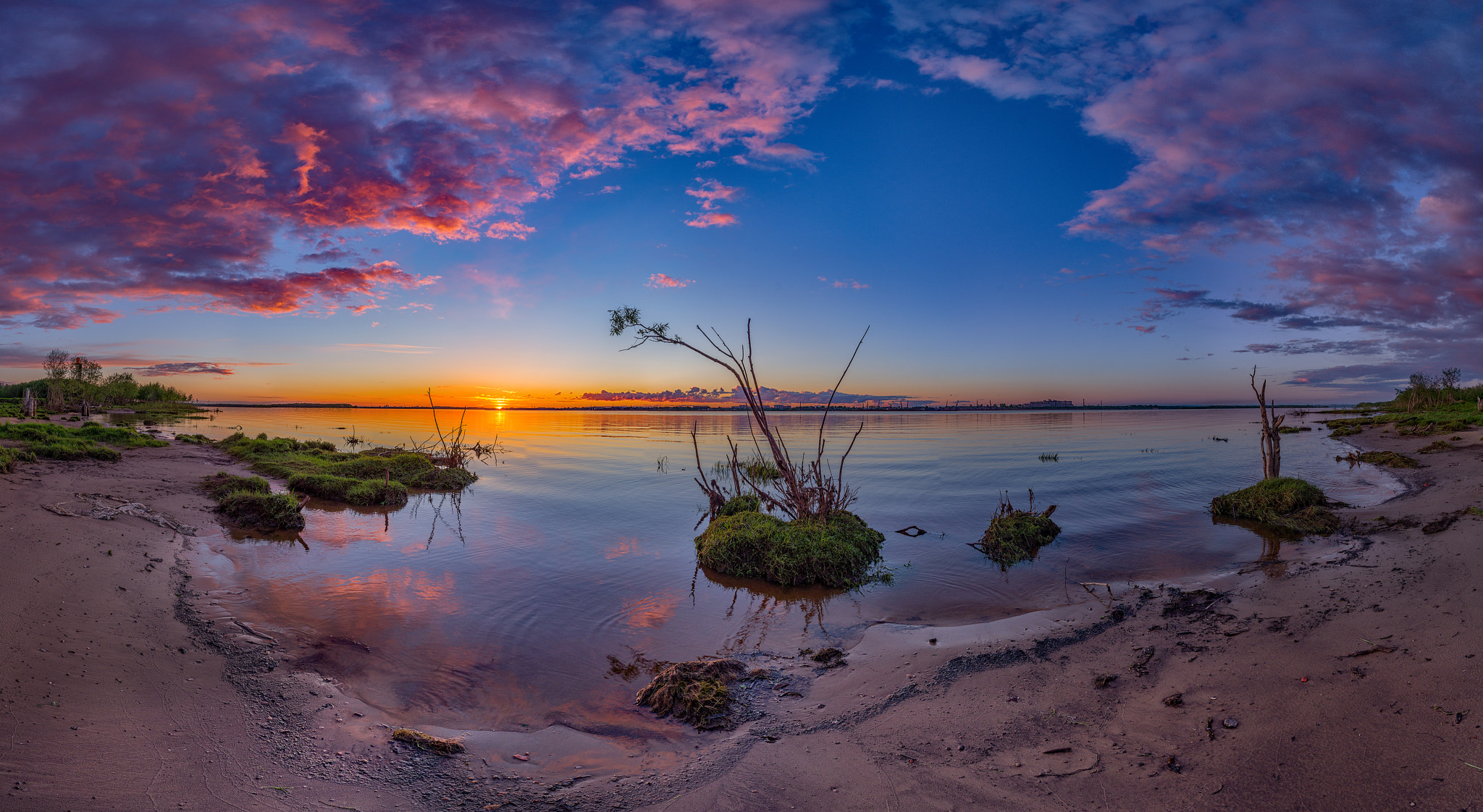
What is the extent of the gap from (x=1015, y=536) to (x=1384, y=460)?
79.9 feet

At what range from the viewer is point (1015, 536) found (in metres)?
13.5

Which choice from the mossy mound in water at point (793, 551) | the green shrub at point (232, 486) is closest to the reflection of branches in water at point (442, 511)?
the green shrub at point (232, 486)

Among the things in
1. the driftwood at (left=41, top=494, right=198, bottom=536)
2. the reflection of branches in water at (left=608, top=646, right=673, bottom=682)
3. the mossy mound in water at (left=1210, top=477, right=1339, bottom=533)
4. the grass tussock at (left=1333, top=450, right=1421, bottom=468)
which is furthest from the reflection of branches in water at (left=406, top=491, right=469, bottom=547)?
the grass tussock at (left=1333, top=450, right=1421, bottom=468)

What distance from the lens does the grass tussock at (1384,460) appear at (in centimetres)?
2311

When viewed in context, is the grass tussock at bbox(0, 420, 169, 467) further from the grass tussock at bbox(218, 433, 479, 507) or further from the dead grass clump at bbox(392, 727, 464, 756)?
the dead grass clump at bbox(392, 727, 464, 756)

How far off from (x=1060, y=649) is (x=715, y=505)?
1078 cm

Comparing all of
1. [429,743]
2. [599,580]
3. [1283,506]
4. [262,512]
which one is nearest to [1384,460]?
[1283,506]

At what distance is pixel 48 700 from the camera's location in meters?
5.09

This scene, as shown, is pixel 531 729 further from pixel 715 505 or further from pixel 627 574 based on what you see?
pixel 715 505

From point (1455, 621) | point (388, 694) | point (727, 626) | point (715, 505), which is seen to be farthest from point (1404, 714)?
point (715, 505)

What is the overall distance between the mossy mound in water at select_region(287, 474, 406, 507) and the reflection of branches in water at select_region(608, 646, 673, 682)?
49.8 feet

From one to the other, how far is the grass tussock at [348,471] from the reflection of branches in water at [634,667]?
50.2 feet

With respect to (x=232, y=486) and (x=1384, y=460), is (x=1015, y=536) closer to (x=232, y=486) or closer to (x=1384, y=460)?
(x=232, y=486)

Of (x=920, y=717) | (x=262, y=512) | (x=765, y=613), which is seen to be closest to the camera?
(x=920, y=717)
